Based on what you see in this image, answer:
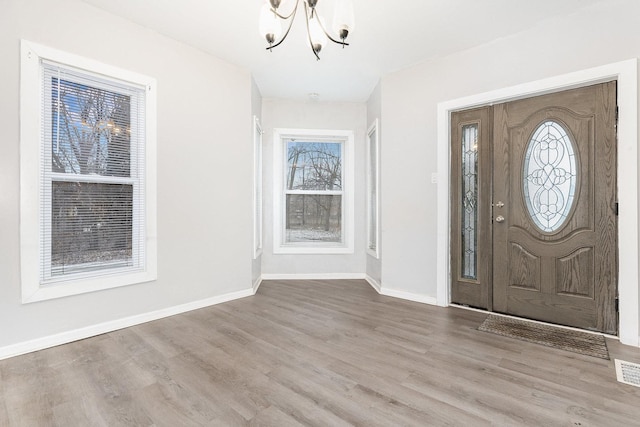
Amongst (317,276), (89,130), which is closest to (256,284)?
(317,276)

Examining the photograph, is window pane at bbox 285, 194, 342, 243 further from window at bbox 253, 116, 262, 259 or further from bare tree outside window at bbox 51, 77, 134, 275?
bare tree outside window at bbox 51, 77, 134, 275

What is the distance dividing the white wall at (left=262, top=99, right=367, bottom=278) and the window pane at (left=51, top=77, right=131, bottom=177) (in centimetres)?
217

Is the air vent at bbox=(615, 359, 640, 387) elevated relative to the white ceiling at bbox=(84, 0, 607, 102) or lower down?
lower down

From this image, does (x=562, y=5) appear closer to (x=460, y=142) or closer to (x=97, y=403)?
(x=460, y=142)

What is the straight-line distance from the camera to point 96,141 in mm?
2699

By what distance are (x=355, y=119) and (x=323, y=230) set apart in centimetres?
182

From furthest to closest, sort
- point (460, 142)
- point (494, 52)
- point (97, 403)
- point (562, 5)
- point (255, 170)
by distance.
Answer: point (255, 170), point (460, 142), point (494, 52), point (562, 5), point (97, 403)

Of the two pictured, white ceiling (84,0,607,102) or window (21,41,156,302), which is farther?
white ceiling (84,0,607,102)

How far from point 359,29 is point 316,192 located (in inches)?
98.4

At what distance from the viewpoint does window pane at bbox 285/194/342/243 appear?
4992 millimetres

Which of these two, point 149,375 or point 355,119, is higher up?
point 355,119

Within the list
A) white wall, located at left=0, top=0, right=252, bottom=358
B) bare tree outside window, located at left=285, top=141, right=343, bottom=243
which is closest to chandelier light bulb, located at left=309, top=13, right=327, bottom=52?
white wall, located at left=0, top=0, right=252, bottom=358

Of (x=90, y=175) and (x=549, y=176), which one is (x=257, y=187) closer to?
(x=90, y=175)

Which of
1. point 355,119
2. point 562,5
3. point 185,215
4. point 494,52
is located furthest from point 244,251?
point 562,5
